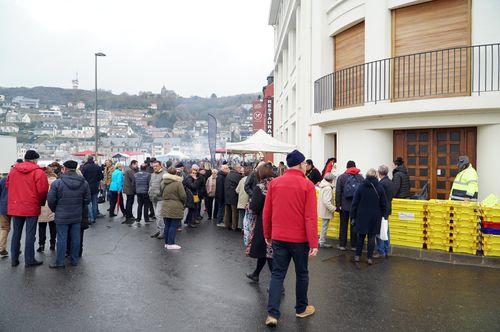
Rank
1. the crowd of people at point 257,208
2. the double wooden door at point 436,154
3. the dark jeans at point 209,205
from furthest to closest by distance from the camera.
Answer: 1. the dark jeans at point 209,205
2. the double wooden door at point 436,154
3. the crowd of people at point 257,208

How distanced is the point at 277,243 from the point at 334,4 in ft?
36.5

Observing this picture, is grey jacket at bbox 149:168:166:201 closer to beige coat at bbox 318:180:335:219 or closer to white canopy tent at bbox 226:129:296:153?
white canopy tent at bbox 226:129:296:153

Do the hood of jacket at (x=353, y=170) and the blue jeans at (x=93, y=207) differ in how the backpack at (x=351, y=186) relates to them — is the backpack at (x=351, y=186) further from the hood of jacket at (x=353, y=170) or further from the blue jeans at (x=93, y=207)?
the blue jeans at (x=93, y=207)

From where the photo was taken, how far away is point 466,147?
1066 centimetres

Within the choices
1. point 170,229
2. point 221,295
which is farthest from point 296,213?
point 170,229

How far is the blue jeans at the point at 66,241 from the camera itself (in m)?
7.33

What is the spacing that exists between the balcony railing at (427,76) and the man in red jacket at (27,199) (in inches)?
340

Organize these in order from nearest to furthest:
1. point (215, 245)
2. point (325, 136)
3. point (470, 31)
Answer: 1. point (215, 245)
2. point (470, 31)
3. point (325, 136)

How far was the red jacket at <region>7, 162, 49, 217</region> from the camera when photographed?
734 cm

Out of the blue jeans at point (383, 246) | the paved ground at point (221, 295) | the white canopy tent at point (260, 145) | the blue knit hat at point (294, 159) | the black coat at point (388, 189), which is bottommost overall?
the paved ground at point (221, 295)

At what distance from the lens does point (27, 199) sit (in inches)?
290

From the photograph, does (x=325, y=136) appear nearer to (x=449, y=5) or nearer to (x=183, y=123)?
(x=449, y=5)

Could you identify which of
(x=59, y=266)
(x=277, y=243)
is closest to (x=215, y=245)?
(x=59, y=266)

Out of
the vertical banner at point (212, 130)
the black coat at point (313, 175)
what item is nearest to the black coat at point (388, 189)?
the black coat at point (313, 175)
